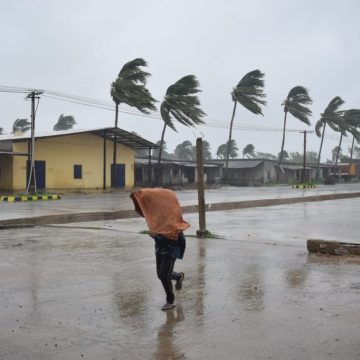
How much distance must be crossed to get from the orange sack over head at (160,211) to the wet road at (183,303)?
32.9 inches

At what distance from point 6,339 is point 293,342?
2.42m

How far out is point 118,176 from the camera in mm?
41594

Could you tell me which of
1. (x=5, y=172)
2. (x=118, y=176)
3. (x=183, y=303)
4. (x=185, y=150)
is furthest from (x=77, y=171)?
(x=185, y=150)

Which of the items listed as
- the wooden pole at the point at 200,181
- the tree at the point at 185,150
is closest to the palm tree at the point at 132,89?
the wooden pole at the point at 200,181

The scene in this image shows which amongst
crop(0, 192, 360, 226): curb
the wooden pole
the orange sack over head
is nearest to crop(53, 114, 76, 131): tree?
crop(0, 192, 360, 226): curb

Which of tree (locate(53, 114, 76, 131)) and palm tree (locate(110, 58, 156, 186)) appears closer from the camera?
palm tree (locate(110, 58, 156, 186))

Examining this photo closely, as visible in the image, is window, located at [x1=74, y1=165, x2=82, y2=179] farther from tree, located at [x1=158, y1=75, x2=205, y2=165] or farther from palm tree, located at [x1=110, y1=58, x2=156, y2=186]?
tree, located at [x1=158, y1=75, x2=205, y2=165]

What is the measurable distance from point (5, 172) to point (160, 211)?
30935 mm

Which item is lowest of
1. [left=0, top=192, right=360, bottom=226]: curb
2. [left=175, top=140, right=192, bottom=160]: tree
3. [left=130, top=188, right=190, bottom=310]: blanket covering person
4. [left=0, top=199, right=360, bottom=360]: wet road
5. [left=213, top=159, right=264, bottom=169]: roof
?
[left=0, top=199, right=360, bottom=360]: wet road

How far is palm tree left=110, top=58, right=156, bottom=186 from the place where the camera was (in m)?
39.5

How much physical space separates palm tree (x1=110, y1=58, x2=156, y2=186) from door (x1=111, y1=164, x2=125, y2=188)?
2.85 ft

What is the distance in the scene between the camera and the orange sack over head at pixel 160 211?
17.8 ft

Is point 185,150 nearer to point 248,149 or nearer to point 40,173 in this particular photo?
point 248,149

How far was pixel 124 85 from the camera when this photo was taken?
130ft
